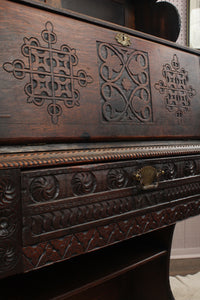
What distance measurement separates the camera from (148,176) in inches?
29.0

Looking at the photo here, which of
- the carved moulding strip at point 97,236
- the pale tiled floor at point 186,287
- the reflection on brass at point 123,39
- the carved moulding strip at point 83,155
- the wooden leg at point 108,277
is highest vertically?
the reflection on brass at point 123,39

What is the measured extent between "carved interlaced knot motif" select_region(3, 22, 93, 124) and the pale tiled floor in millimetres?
1434

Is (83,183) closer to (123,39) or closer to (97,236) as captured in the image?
(97,236)

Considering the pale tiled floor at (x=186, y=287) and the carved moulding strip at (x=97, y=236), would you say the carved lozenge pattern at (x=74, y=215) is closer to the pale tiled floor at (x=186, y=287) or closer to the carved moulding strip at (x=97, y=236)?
the carved moulding strip at (x=97, y=236)

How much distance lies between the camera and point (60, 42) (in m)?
0.67

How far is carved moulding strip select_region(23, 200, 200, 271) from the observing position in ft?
1.77

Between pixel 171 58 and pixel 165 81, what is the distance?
103 mm

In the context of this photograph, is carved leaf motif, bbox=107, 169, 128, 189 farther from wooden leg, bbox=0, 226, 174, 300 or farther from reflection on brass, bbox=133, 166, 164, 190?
wooden leg, bbox=0, 226, 174, 300

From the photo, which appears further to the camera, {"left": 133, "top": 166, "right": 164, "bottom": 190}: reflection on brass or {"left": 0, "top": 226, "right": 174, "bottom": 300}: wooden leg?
{"left": 0, "top": 226, "right": 174, "bottom": 300}: wooden leg

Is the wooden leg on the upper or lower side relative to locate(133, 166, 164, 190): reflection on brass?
lower

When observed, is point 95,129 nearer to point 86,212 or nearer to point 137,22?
point 86,212

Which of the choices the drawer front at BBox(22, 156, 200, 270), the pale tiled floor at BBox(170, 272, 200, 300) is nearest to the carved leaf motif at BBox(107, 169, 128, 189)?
the drawer front at BBox(22, 156, 200, 270)

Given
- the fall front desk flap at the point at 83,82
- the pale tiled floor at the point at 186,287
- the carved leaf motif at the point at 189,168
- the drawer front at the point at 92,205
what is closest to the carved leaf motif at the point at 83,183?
the drawer front at the point at 92,205

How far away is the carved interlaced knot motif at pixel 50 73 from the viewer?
607 mm
